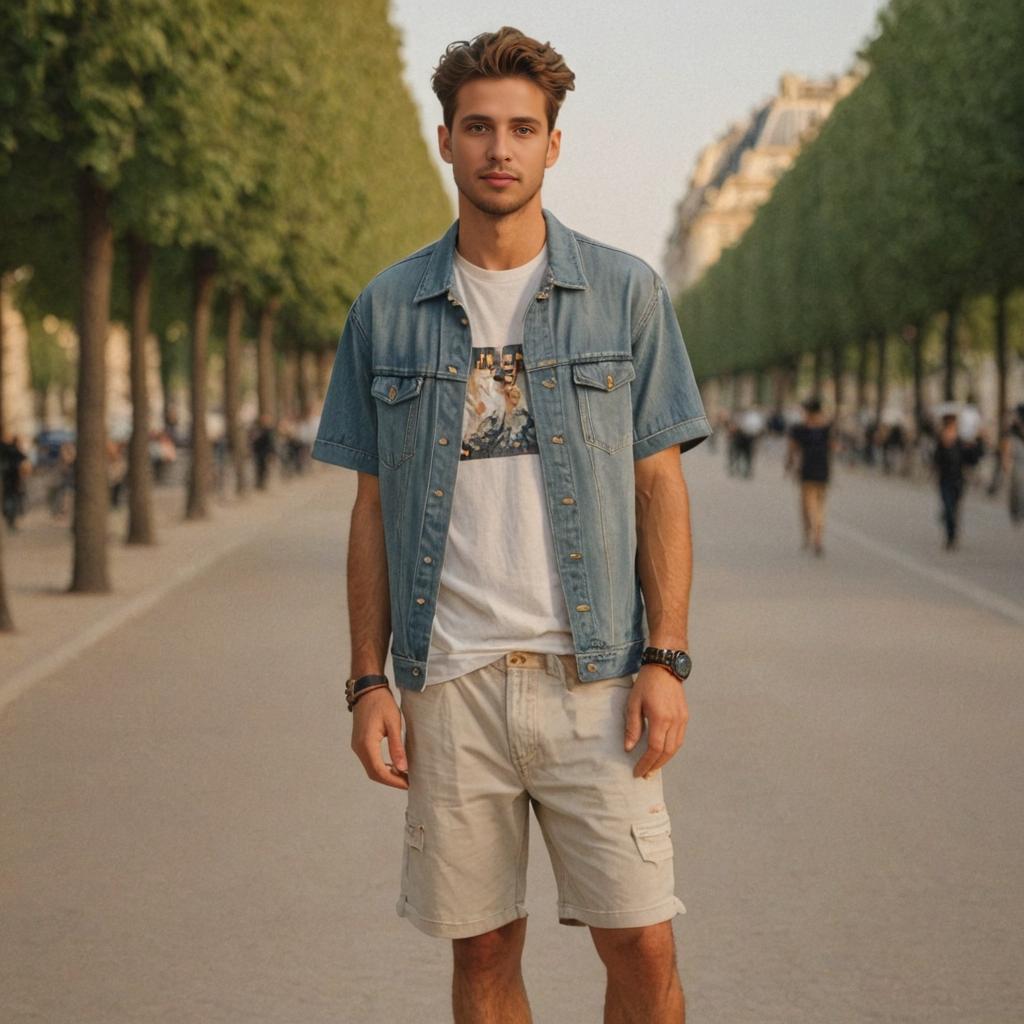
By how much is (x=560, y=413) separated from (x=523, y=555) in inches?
9.9

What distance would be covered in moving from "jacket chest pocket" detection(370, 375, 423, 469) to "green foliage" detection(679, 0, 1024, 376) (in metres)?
20.5

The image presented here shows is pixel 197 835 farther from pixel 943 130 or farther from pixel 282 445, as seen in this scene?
pixel 282 445

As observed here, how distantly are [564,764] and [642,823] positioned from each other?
167mm

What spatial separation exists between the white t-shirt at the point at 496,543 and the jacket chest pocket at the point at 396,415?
0.10m

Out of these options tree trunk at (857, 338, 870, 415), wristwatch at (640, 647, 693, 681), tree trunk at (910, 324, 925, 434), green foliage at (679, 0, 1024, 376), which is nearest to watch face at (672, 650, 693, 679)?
wristwatch at (640, 647, 693, 681)

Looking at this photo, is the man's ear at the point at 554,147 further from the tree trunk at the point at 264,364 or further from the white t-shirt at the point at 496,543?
the tree trunk at the point at 264,364

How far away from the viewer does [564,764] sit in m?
3.49

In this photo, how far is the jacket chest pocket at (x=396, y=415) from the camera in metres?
3.57

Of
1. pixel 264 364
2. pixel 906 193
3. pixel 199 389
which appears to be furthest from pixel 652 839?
pixel 264 364

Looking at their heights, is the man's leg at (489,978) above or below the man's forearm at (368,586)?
below

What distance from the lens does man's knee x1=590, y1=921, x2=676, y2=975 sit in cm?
349

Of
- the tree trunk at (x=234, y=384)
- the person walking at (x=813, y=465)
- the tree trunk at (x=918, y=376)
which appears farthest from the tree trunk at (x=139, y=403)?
the tree trunk at (x=918, y=376)

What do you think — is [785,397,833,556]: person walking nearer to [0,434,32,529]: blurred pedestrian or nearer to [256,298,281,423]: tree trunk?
[0,434,32,529]: blurred pedestrian

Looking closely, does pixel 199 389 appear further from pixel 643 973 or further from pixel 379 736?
pixel 643 973
